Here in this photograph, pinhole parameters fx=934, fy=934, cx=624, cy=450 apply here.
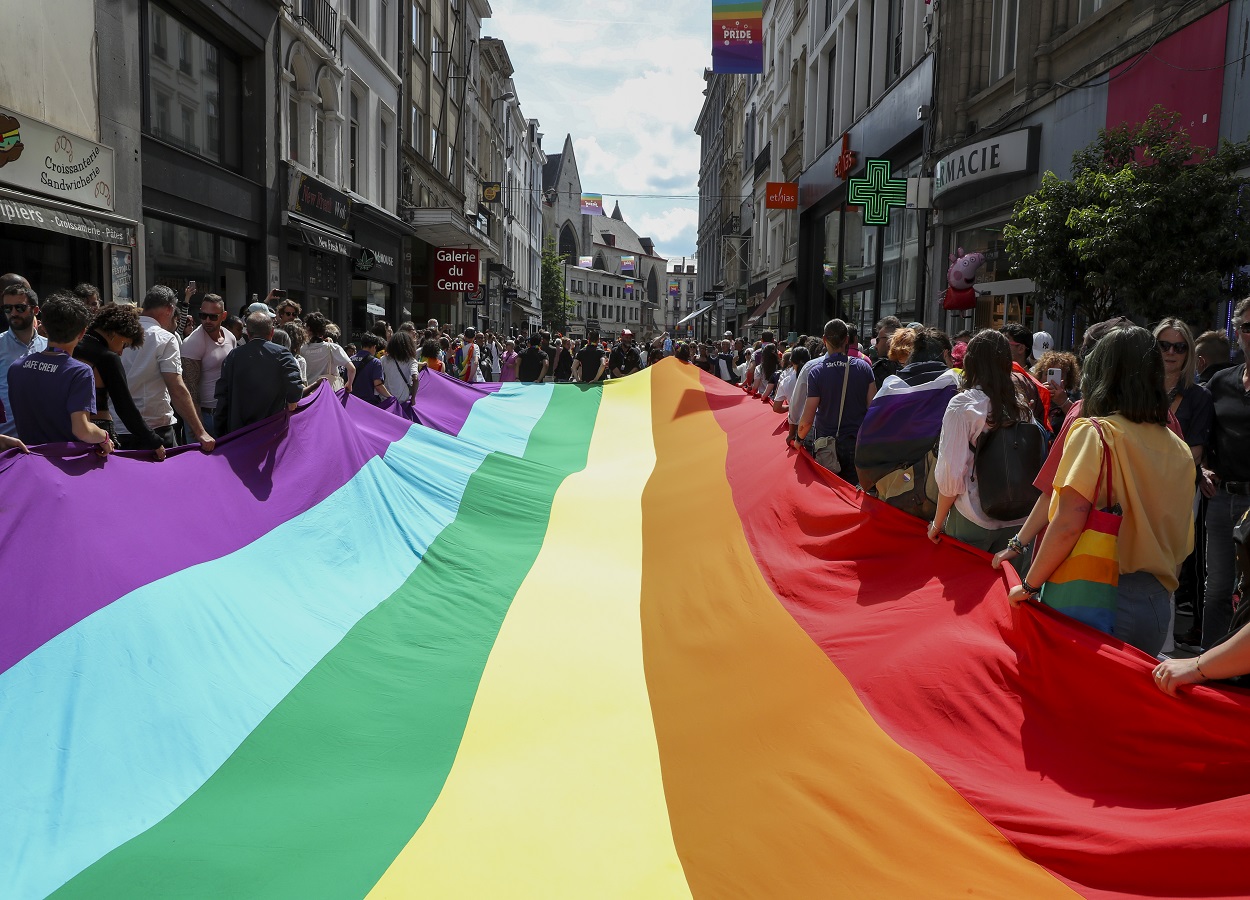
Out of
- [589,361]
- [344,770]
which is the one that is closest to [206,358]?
[344,770]

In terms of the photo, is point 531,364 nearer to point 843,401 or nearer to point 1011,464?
point 843,401

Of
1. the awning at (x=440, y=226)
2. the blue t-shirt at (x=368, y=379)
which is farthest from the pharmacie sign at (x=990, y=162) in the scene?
the awning at (x=440, y=226)

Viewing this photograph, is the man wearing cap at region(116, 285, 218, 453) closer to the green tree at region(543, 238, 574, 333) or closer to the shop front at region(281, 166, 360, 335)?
the shop front at region(281, 166, 360, 335)

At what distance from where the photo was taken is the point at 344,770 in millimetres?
3812

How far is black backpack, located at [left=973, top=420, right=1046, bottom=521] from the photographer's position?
441 cm

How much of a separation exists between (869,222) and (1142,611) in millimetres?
17758

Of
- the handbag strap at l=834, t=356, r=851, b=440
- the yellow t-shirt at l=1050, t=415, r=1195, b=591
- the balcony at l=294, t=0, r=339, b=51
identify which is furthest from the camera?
the balcony at l=294, t=0, r=339, b=51

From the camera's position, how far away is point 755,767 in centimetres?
375

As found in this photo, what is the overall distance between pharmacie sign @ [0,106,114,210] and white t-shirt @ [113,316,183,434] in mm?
5445

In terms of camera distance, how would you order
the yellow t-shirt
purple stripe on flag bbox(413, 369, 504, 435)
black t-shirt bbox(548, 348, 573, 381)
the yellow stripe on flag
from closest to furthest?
1. the yellow stripe on flag
2. the yellow t-shirt
3. purple stripe on flag bbox(413, 369, 504, 435)
4. black t-shirt bbox(548, 348, 573, 381)

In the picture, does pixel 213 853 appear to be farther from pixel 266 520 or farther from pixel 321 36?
pixel 321 36

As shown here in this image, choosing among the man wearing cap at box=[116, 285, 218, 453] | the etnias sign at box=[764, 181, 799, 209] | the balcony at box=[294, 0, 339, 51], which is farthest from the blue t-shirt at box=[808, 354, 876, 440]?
the etnias sign at box=[764, 181, 799, 209]

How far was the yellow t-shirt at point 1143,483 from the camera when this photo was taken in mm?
3377

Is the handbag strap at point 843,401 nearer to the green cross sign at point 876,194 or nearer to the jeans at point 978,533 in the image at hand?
the jeans at point 978,533
